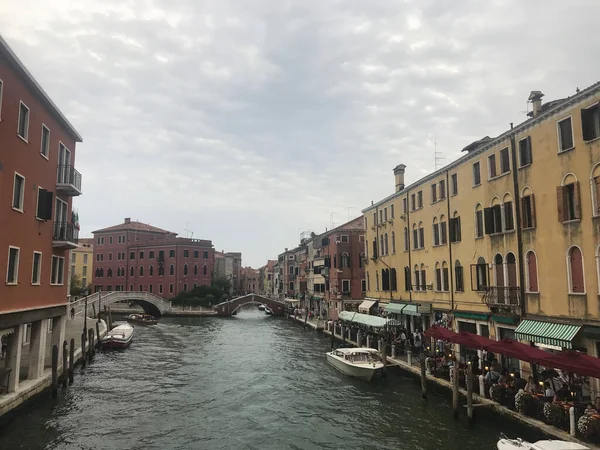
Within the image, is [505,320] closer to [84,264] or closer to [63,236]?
[63,236]

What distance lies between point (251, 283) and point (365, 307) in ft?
386

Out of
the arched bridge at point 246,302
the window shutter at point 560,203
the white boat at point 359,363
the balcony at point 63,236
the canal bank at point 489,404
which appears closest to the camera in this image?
the canal bank at point 489,404

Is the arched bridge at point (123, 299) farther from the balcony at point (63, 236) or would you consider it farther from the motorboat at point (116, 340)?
the balcony at point (63, 236)

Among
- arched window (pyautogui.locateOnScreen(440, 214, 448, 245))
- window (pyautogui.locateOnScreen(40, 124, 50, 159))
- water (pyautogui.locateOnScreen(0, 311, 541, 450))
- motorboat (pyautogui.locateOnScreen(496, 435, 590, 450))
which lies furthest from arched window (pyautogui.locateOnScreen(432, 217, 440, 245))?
window (pyautogui.locateOnScreen(40, 124, 50, 159))

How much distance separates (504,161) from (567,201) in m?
4.60

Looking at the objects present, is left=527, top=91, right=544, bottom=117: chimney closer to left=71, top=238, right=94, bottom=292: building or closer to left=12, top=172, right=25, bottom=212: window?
left=12, top=172, right=25, bottom=212: window

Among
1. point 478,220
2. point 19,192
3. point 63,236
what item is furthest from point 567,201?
point 63,236

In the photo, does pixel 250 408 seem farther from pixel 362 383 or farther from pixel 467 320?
pixel 467 320

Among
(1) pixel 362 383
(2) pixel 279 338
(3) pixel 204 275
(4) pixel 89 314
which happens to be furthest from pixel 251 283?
(1) pixel 362 383

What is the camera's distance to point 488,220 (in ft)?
70.6

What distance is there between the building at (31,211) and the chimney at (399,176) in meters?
22.5

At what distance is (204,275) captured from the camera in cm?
8006

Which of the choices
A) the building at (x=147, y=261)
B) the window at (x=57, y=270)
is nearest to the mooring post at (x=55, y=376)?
the window at (x=57, y=270)

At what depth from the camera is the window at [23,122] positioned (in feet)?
57.2
